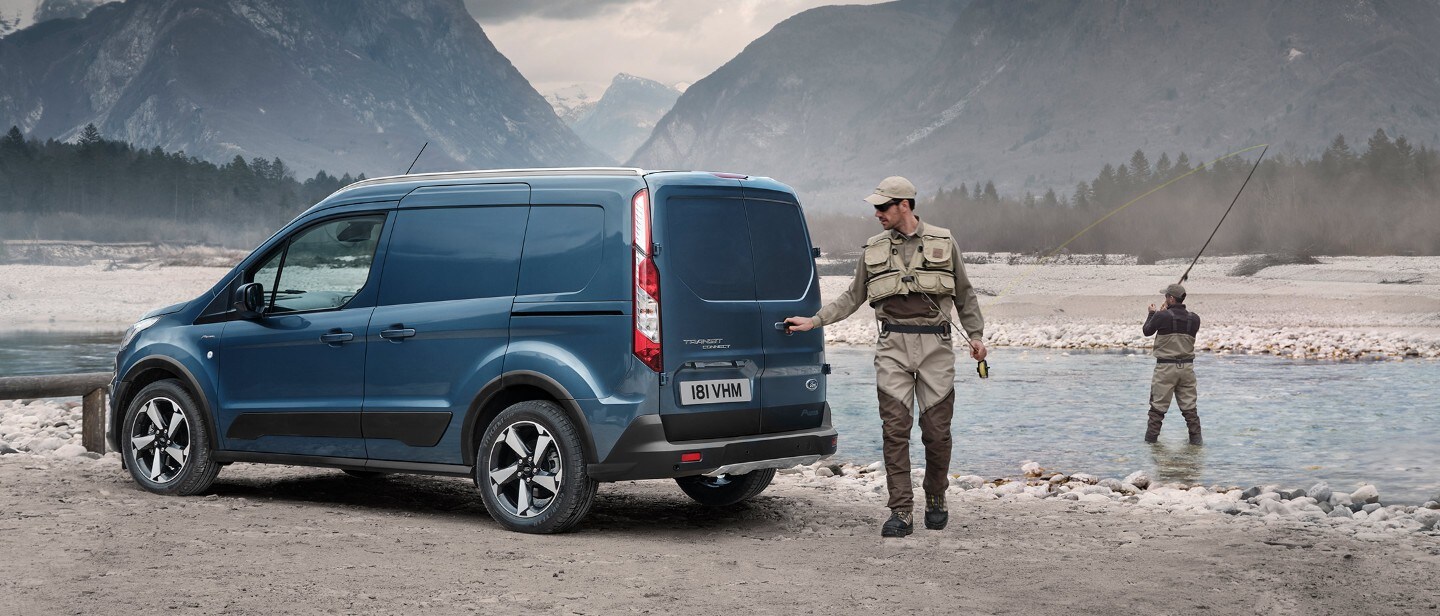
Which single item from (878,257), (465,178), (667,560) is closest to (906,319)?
(878,257)

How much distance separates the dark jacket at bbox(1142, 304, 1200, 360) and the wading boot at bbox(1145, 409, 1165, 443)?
774 millimetres

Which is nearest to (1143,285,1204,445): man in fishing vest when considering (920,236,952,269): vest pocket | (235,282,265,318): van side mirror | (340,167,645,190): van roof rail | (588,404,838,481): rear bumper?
(920,236,952,269): vest pocket

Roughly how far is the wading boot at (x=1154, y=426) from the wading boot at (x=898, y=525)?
325 inches

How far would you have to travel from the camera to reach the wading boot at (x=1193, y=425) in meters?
15.3

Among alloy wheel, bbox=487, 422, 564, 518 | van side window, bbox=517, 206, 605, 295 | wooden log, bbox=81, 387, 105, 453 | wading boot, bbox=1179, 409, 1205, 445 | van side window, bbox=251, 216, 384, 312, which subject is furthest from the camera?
wading boot, bbox=1179, 409, 1205, 445

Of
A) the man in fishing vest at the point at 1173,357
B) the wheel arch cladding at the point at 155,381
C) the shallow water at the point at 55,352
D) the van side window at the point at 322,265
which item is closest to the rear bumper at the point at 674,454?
the van side window at the point at 322,265

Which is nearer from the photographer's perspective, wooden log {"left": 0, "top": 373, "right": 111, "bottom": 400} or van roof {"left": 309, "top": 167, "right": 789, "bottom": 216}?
van roof {"left": 309, "top": 167, "right": 789, "bottom": 216}

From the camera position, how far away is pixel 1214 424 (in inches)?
719

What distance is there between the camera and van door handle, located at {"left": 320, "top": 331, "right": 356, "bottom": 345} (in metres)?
8.56

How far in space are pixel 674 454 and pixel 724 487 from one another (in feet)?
6.29

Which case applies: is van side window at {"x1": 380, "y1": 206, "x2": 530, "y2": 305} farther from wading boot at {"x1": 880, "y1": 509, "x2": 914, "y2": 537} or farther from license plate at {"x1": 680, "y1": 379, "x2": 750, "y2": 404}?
wading boot at {"x1": 880, "y1": 509, "x2": 914, "y2": 537}

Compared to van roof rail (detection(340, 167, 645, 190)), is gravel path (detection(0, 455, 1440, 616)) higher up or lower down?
lower down

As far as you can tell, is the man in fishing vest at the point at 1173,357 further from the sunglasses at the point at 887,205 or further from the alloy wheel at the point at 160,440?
the alloy wheel at the point at 160,440

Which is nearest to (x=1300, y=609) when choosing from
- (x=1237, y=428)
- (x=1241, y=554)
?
(x=1241, y=554)
